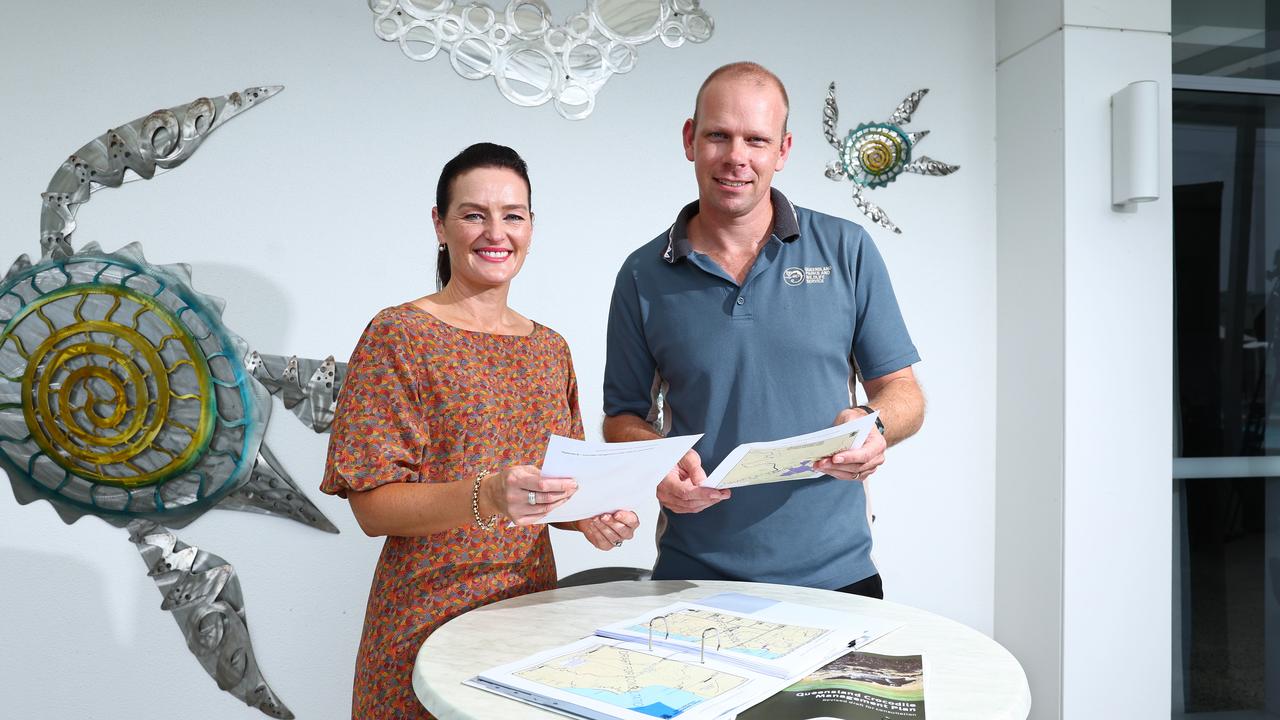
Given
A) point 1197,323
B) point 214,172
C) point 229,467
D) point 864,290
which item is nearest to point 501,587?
point 864,290

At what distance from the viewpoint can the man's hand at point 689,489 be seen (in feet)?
5.19

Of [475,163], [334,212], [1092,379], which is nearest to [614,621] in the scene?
[475,163]

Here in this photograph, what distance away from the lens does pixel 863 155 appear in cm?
332

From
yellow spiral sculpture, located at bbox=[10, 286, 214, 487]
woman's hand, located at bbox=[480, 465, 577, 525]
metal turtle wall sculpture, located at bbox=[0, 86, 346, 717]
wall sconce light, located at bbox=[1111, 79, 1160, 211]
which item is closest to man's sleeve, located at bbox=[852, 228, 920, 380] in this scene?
woman's hand, located at bbox=[480, 465, 577, 525]

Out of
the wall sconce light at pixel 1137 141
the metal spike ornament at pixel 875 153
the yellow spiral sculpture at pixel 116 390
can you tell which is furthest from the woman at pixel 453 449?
the wall sconce light at pixel 1137 141

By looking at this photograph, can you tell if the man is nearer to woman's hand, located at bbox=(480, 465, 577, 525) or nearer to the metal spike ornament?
woman's hand, located at bbox=(480, 465, 577, 525)

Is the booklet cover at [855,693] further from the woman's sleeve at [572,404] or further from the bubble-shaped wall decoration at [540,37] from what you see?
the bubble-shaped wall decoration at [540,37]

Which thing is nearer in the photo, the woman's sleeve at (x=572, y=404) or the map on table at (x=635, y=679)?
the map on table at (x=635, y=679)

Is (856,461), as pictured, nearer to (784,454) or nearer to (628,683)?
(784,454)

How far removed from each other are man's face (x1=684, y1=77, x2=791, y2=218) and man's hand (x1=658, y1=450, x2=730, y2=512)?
0.55 metres

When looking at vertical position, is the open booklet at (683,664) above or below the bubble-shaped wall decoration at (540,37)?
below

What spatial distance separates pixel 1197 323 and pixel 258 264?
3.36 metres

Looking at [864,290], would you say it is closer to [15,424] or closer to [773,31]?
[773,31]

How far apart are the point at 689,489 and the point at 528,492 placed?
35 cm
